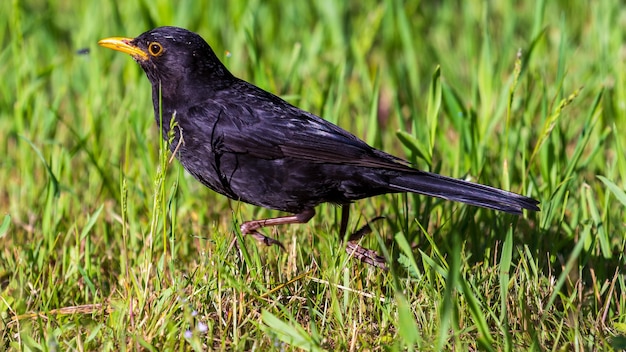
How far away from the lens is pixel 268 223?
14.8ft

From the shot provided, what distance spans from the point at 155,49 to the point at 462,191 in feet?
6.15

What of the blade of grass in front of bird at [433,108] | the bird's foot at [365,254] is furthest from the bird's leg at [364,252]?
the blade of grass in front of bird at [433,108]

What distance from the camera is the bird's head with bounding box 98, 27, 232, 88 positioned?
15.8ft

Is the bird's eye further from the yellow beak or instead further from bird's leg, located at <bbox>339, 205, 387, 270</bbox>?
bird's leg, located at <bbox>339, 205, 387, 270</bbox>

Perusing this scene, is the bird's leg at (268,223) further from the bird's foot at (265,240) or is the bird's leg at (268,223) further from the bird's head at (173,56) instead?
the bird's head at (173,56)

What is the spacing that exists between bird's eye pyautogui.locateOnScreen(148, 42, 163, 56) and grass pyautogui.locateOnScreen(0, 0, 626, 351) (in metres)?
0.58

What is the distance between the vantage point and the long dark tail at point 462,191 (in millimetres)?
4039

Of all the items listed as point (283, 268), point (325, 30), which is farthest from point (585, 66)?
point (283, 268)

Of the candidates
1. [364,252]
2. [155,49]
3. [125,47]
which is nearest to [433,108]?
[364,252]

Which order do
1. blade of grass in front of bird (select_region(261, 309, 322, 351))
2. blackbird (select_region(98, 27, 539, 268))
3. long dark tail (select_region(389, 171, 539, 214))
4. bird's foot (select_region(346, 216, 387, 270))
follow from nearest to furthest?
blade of grass in front of bird (select_region(261, 309, 322, 351)) < long dark tail (select_region(389, 171, 539, 214)) < bird's foot (select_region(346, 216, 387, 270)) < blackbird (select_region(98, 27, 539, 268))

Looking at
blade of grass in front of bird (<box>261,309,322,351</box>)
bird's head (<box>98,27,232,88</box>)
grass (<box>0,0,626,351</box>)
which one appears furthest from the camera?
bird's head (<box>98,27,232,88</box>)

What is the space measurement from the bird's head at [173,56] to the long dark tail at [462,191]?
1249 mm

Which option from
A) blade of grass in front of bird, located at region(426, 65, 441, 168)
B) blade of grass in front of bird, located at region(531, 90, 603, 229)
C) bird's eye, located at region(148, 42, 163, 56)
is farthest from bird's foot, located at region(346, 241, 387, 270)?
bird's eye, located at region(148, 42, 163, 56)

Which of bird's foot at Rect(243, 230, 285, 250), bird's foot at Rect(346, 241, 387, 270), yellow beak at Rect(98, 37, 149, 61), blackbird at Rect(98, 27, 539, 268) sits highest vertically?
yellow beak at Rect(98, 37, 149, 61)
